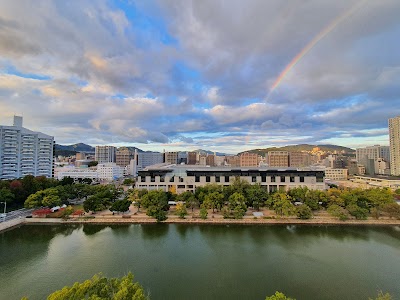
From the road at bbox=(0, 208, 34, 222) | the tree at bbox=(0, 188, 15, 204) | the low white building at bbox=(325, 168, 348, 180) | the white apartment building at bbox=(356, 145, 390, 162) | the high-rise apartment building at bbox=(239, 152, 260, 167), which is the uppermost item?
the white apartment building at bbox=(356, 145, 390, 162)

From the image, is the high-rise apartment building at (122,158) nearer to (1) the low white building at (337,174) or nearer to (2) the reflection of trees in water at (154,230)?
(1) the low white building at (337,174)

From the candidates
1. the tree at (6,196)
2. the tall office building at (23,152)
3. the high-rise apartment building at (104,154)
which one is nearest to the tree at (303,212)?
the tree at (6,196)

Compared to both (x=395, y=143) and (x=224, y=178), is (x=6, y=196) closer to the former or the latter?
(x=224, y=178)

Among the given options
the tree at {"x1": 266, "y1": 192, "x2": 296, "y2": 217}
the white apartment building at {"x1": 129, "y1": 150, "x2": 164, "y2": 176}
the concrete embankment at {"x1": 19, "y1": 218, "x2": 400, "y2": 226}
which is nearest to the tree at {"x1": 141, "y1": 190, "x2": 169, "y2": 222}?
the concrete embankment at {"x1": 19, "y1": 218, "x2": 400, "y2": 226}

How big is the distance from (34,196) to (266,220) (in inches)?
667

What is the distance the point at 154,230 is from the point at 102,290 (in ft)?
29.7

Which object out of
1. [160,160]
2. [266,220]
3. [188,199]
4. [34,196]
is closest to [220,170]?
[188,199]

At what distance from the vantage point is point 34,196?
1625 cm

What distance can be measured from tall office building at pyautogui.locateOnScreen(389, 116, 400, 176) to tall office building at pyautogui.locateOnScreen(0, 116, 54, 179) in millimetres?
51265

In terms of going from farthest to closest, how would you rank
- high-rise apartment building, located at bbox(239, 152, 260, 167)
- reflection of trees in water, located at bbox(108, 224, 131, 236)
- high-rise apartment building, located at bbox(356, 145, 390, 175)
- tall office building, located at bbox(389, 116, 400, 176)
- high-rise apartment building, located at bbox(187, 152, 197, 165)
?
high-rise apartment building, located at bbox(187, 152, 197, 165), high-rise apartment building, located at bbox(239, 152, 260, 167), high-rise apartment building, located at bbox(356, 145, 390, 175), tall office building, located at bbox(389, 116, 400, 176), reflection of trees in water, located at bbox(108, 224, 131, 236)

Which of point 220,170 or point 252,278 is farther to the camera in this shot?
point 220,170

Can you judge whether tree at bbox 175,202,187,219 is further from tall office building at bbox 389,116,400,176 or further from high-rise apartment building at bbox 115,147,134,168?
high-rise apartment building at bbox 115,147,134,168

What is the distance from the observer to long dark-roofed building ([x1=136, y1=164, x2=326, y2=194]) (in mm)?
20609

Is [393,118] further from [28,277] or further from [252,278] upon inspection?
[28,277]
